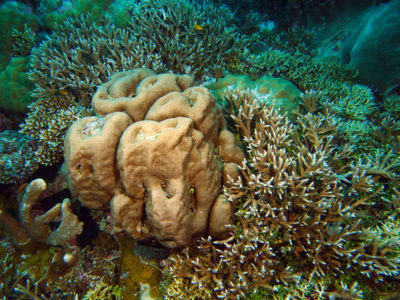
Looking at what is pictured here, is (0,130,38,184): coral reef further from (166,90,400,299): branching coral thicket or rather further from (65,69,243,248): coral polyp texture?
(166,90,400,299): branching coral thicket

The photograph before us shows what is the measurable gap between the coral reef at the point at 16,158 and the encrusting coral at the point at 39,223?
957mm

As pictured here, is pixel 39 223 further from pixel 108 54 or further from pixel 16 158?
pixel 108 54

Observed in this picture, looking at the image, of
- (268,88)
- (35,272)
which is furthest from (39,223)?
(268,88)

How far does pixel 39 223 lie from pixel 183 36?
5.60m

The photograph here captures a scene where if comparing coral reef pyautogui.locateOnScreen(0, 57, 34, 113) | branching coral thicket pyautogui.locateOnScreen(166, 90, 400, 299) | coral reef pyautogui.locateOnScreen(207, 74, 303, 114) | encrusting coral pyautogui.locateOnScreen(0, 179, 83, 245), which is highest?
coral reef pyautogui.locateOnScreen(0, 57, 34, 113)

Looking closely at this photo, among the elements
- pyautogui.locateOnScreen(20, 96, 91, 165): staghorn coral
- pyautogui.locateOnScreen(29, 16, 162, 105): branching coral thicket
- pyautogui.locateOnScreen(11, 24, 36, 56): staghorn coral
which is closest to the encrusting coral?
pyautogui.locateOnScreen(20, 96, 91, 165): staghorn coral

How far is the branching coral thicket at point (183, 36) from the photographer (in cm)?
535

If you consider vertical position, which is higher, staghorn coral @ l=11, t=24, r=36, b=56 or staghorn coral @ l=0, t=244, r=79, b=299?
staghorn coral @ l=11, t=24, r=36, b=56

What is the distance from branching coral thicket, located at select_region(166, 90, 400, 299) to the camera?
2.55 m

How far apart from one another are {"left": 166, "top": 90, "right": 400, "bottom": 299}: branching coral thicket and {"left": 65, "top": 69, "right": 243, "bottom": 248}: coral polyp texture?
A: 33 cm

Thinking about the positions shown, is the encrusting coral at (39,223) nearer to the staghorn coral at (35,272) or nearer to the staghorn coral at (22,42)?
the staghorn coral at (35,272)

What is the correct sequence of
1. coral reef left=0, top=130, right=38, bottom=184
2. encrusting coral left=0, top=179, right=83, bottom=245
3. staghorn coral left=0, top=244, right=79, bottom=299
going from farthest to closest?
coral reef left=0, top=130, right=38, bottom=184
encrusting coral left=0, top=179, right=83, bottom=245
staghorn coral left=0, top=244, right=79, bottom=299

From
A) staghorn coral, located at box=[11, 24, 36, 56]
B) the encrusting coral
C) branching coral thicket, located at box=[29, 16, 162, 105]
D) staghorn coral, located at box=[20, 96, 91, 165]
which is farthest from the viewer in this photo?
staghorn coral, located at box=[11, 24, 36, 56]

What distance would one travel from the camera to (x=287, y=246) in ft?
8.98
